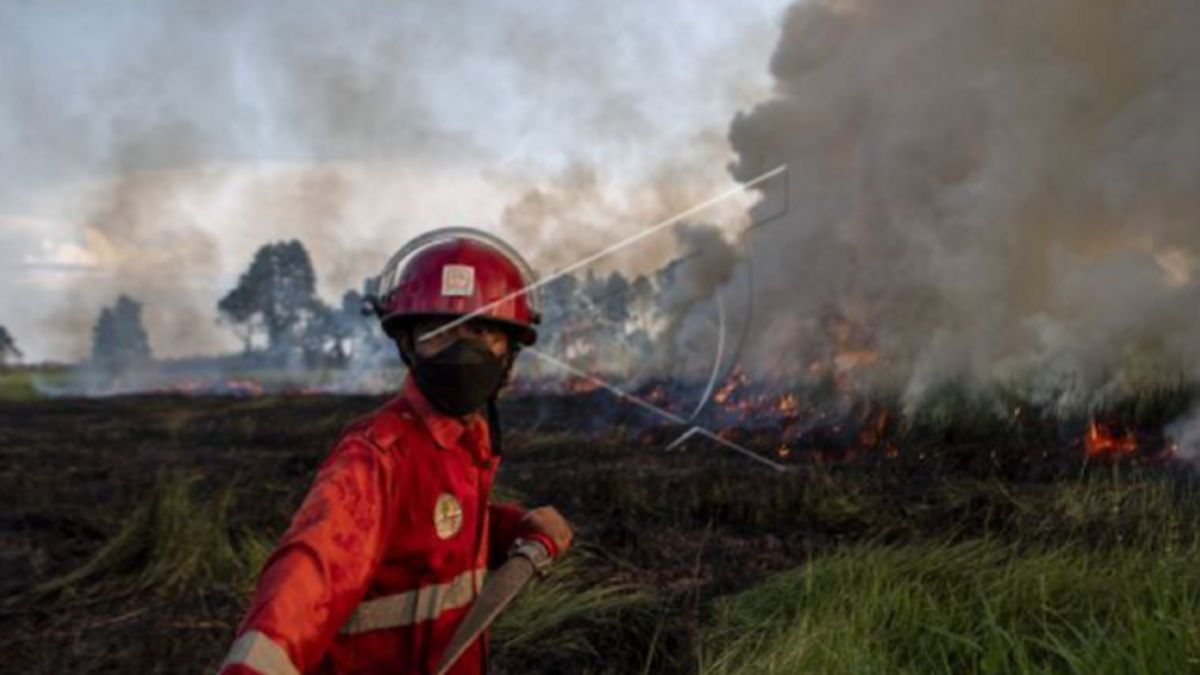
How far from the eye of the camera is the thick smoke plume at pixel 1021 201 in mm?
13711

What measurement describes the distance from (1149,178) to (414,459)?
13098mm

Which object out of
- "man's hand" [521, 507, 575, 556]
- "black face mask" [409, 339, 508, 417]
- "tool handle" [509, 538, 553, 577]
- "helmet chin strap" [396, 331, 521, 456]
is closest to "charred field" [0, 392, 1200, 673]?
"man's hand" [521, 507, 575, 556]

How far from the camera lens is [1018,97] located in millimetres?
16656

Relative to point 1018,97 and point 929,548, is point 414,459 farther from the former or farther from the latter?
point 1018,97

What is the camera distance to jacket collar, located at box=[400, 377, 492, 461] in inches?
106

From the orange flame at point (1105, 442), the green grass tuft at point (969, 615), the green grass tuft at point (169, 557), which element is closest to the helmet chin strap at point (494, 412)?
the green grass tuft at point (969, 615)

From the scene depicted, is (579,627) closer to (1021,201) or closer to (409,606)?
(409,606)

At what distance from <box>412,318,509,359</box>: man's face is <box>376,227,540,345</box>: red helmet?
3 cm

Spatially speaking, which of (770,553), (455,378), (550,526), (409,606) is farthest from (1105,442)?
(409,606)

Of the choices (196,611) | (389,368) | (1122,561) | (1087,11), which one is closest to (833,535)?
(1122,561)

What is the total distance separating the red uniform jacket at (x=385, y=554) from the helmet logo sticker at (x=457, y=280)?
0.86 ft

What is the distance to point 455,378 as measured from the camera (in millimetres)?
2740

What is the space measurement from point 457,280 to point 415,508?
0.60 metres

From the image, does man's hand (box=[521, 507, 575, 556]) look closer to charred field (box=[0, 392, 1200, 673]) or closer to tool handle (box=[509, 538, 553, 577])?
tool handle (box=[509, 538, 553, 577])
